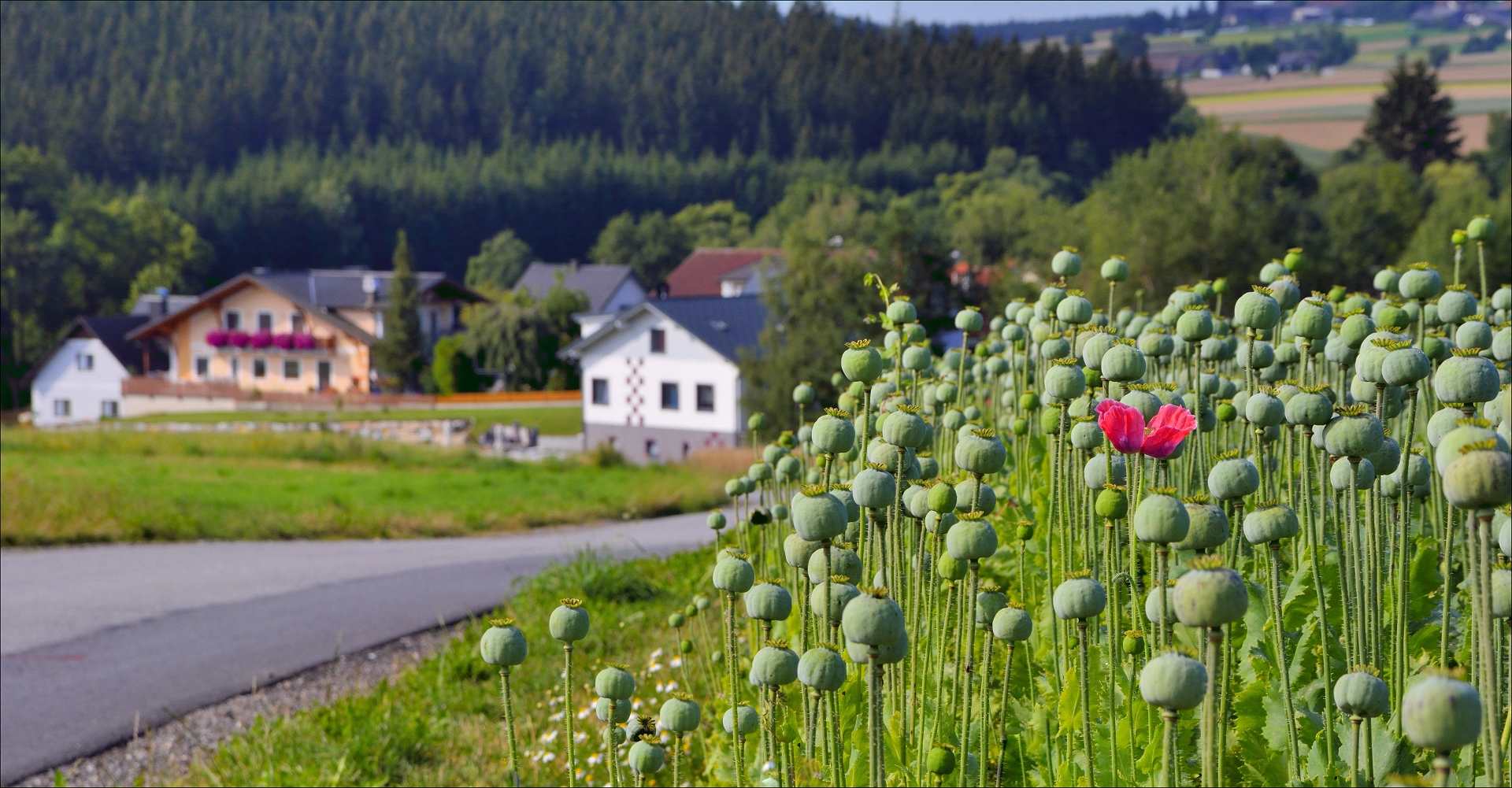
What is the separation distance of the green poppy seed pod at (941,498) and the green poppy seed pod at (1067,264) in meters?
1.23

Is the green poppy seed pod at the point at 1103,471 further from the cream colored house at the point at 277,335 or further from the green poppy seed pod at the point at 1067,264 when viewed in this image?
the cream colored house at the point at 277,335

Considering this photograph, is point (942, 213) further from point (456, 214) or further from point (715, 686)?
point (715, 686)

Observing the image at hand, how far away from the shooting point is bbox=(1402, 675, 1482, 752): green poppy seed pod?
88 centimetres

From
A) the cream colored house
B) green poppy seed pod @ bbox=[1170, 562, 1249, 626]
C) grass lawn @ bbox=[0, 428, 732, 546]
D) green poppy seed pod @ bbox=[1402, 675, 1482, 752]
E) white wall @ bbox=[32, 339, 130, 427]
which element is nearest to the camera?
green poppy seed pod @ bbox=[1402, 675, 1482, 752]

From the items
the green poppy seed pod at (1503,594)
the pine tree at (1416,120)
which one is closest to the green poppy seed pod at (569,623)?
the green poppy seed pod at (1503,594)

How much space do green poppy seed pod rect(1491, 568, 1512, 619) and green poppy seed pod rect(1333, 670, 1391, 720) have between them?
0.13m

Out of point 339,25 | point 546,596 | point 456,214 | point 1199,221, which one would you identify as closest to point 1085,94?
point 456,214

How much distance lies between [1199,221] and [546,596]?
35.7 m

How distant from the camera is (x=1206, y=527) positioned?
1.42m

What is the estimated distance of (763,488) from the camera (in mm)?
3240

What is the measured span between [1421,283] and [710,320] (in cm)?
3751

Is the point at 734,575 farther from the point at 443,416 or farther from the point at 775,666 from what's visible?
the point at 443,416

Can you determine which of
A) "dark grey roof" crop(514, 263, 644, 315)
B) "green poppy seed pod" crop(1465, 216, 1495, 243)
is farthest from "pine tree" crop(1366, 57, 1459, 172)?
"green poppy seed pod" crop(1465, 216, 1495, 243)

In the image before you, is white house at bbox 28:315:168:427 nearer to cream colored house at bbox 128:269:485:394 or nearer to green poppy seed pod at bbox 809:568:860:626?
cream colored house at bbox 128:269:485:394
